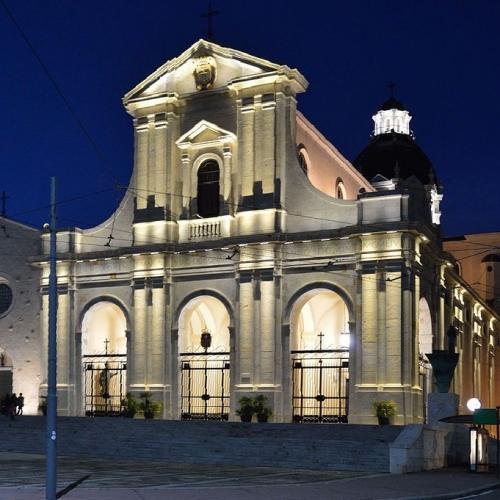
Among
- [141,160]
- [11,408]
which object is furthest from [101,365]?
[141,160]

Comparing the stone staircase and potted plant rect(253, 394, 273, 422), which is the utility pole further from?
potted plant rect(253, 394, 273, 422)

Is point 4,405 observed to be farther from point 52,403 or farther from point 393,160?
point 393,160

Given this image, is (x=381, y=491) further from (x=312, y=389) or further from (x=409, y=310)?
(x=312, y=389)

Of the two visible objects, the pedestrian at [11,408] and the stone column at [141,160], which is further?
the stone column at [141,160]

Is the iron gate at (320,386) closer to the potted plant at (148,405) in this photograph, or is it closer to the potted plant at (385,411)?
the potted plant at (385,411)

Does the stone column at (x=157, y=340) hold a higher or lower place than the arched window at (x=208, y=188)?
lower

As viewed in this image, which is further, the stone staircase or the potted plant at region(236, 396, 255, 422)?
the potted plant at region(236, 396, 255, 422)

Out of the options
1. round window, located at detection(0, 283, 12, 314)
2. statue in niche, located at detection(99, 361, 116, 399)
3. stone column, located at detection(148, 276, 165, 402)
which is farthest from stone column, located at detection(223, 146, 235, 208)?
round window, located at detection(0, 283, 12, 314)

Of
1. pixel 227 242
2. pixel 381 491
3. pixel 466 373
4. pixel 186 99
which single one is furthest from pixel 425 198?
pixel 381 491

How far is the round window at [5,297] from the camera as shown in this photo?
48.7 meters

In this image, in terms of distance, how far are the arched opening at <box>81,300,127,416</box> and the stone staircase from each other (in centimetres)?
544

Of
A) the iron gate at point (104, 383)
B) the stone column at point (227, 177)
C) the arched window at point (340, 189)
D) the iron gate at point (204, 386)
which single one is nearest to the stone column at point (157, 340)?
the iron gate at point (204, 386)

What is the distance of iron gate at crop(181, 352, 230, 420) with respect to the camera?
139 feet

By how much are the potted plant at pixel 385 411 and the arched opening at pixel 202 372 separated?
24.5 feet
